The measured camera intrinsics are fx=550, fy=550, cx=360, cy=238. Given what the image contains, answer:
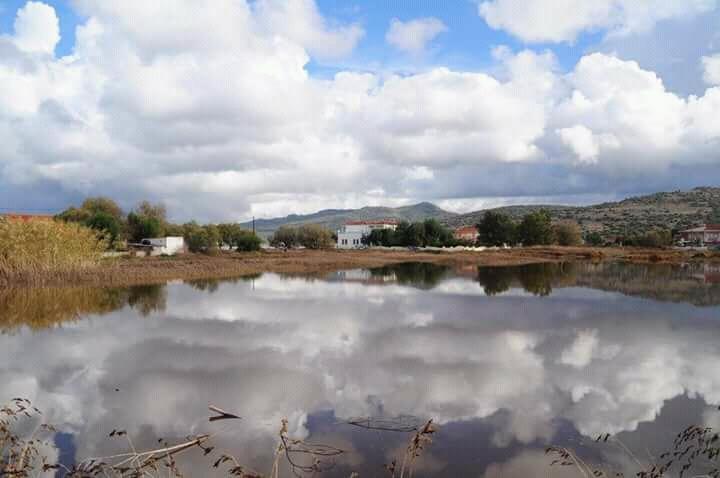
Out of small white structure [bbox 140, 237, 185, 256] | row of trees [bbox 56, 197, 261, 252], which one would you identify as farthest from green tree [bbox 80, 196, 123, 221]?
small white structure [bbox 140, 237, 185, 256]

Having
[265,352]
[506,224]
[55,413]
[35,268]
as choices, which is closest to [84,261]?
[35,268]

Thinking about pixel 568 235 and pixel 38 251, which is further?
pixel 568 235

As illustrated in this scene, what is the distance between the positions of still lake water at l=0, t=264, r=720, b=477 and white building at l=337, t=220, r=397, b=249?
8121 centimetres

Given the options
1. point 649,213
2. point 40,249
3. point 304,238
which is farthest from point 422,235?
point 40,249

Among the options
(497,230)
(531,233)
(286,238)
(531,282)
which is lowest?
(531,282)

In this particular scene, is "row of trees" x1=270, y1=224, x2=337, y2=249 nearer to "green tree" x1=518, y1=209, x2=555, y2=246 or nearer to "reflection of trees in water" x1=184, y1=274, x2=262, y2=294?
"green tree" x1=518, y1=209, x2=555, y2=246

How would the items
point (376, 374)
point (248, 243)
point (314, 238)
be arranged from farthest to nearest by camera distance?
1. point (314, 238)
2. point (248, 243)
3. point (376, 374)

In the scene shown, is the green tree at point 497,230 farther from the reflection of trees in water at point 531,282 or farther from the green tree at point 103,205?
the green tree at point 103,205

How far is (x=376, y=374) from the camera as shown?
10516 millimetres

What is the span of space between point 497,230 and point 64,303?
6299 centimetres

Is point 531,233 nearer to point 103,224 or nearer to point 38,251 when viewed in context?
point 103,224

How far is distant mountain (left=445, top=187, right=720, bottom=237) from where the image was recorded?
93.9m

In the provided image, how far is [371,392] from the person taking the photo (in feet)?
30.8

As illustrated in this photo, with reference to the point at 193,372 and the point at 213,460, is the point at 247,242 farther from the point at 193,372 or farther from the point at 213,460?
the point at 213,460
